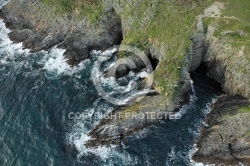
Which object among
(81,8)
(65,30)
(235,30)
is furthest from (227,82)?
(65,30)

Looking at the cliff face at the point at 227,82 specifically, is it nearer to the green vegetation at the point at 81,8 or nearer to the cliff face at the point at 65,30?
the cliff face at the point at 65,30

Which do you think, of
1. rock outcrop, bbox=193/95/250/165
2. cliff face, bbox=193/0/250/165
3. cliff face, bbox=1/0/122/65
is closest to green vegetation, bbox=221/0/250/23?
cliff face, bbox=193/0/250/165

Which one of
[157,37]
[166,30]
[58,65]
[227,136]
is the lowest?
[227,136]

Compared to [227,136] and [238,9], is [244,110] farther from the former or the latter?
[238,9]

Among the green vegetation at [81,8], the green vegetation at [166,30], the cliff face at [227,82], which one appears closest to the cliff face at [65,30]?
the green vegetation at [81,8]

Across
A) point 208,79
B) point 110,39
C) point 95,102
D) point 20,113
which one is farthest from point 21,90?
point 208,79

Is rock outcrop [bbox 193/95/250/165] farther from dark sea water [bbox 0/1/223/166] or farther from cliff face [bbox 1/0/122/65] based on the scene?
cliff face [bbox 1/0/122/65]

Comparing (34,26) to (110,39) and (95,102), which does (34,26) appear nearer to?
(110,39)
